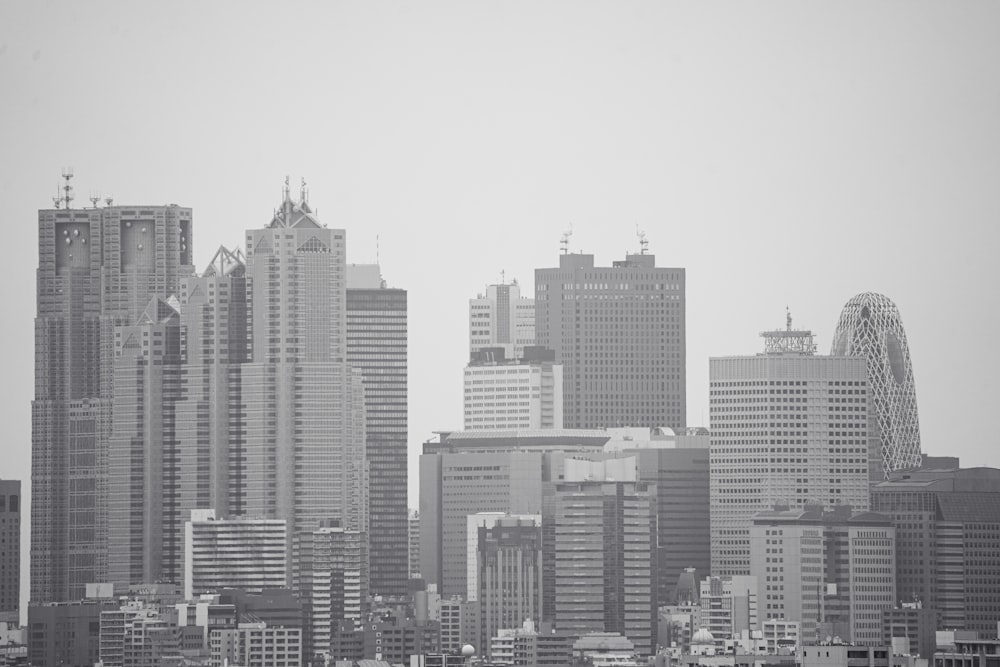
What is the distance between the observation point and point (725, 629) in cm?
19925

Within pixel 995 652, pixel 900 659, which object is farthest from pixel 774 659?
pixel 995 652

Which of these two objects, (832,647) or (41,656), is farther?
(41,656)

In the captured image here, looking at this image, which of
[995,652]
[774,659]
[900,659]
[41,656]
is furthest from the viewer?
[41,656]

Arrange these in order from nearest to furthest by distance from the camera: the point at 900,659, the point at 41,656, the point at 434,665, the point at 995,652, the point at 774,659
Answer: the point at 995,652 < the point at 900,659 < the point at 774,659 < the point at 434,665 < the point at 41,656

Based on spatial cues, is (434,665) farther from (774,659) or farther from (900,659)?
(900,659)

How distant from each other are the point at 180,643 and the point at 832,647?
74014mm

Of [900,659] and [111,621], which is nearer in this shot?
[900,659]

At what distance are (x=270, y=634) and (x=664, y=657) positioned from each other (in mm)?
24475

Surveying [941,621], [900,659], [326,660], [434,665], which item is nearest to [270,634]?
[326,660]

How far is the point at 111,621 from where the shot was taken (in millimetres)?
197000

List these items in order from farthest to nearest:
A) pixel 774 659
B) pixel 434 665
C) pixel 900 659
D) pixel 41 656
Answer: pixel 41 656
pixel 434 665
pixel 774 659
pixel 900 659

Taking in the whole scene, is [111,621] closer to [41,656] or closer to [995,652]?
[41,656]

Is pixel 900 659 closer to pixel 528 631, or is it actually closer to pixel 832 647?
pixel 832 647

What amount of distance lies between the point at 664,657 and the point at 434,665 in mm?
12041
